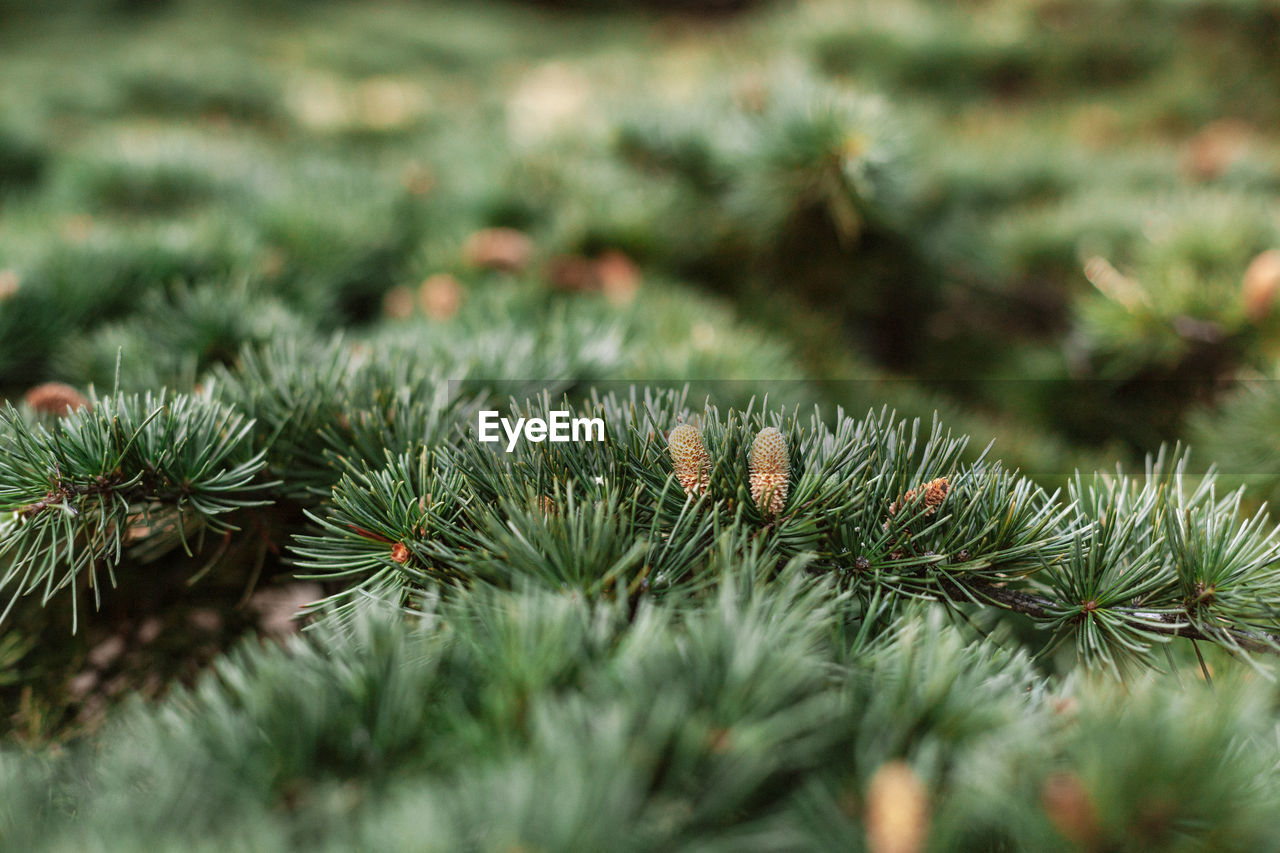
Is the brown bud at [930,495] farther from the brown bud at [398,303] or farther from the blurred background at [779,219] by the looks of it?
the brown bud at [398,303]

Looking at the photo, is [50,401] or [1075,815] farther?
[50,401]

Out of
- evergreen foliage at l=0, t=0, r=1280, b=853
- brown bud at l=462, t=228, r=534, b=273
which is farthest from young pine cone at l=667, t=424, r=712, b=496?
brown bud at l=462, t=228, r=534, b=273

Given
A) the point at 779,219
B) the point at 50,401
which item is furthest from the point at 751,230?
the point at 50,401

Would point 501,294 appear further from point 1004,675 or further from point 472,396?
point 1004,675

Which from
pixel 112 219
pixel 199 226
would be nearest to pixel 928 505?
pixel 199 226

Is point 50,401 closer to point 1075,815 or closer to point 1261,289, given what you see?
point 1075,815

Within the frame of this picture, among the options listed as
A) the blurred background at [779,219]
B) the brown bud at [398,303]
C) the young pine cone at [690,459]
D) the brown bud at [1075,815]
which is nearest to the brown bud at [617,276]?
the blurred background at [779,219]
